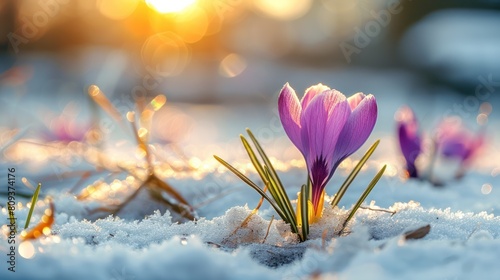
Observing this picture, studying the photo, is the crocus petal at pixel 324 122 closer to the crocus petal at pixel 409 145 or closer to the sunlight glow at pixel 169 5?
the crocus petal at pixel 409 145

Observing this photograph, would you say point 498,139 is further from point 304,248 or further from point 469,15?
point 469,15

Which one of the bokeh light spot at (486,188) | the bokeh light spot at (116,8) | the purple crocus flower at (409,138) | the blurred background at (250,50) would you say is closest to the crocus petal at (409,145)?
the purple crocus flower at (409,138)

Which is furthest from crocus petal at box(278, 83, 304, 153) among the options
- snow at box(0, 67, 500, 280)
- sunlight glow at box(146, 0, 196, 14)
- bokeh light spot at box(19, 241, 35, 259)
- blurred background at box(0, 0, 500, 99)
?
blurred background at box(0, 0, 500, 99)

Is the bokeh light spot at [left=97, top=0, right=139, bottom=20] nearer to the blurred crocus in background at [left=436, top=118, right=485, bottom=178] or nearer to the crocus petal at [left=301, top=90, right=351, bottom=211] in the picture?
the blurred crocus in background at [left=436, top=118, right=485, bottom=178]

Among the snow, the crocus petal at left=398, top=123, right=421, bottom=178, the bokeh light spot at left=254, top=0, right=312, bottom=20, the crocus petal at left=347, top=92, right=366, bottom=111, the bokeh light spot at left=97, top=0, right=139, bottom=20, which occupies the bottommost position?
the snow

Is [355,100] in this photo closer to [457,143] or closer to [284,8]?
[457,143]

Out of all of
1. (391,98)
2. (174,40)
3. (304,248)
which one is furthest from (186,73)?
(304,248)
